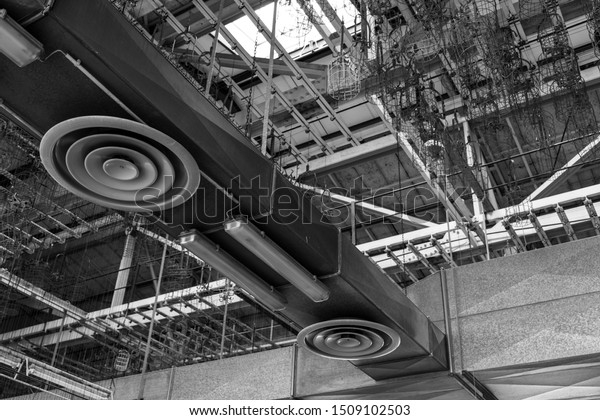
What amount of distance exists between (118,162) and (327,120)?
6438 millimetres

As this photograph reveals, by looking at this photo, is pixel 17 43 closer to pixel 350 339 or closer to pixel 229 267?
pixel 229 267

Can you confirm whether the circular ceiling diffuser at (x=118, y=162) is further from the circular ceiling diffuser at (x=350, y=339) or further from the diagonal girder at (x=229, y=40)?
the diagonal girder at (x=229, y=40)

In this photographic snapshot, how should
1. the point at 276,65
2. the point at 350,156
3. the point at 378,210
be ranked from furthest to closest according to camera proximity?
the point at 350,156 → the point at 378,210 → the point at 276,65

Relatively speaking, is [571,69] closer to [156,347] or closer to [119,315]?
[119,315]

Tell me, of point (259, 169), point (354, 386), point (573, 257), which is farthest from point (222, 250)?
point (573, 257)

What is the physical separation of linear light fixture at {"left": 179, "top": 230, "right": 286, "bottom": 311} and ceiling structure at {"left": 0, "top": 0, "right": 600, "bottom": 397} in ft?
0.30

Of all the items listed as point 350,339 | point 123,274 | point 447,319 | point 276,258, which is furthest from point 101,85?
point 123,274

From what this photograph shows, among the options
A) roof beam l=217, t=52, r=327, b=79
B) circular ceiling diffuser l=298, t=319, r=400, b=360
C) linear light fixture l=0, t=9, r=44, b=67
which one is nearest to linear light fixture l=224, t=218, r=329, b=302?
circular ceiling diffuser l=298, t=319, r=400, b=360

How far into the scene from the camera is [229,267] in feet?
12.4

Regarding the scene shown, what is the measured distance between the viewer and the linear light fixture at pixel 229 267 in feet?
11.7

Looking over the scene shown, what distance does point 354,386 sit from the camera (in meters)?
5.66

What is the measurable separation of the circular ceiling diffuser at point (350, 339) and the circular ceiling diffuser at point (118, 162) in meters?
1.75

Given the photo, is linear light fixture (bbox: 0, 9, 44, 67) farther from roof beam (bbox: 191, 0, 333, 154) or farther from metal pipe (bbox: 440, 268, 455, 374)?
roof beam (bbox: 191, 0, 333, 154)

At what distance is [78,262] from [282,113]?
248 inches
